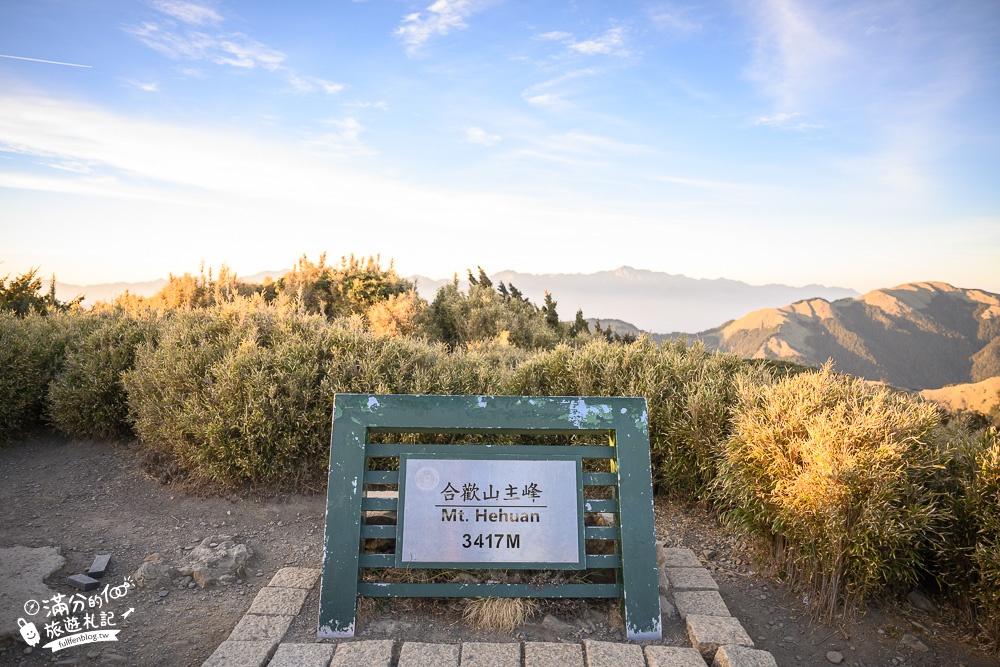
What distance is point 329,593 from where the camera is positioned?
10.9ft

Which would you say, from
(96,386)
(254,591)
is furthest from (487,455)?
(96,386)

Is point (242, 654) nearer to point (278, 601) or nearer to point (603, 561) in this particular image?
point (278, 601)

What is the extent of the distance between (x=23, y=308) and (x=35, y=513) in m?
9.64

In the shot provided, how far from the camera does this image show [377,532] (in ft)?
11.3

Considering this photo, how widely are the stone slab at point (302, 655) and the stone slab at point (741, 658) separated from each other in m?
1.93

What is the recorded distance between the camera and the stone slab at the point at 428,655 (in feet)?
9.78

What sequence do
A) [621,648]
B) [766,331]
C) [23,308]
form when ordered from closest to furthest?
[621,648], [23,308], [766,331]

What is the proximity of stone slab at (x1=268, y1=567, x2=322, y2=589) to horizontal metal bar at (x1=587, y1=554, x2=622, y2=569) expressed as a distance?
5.59 ft

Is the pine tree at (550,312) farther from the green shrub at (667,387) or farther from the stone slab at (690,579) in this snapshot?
the stone slab at (690,579)

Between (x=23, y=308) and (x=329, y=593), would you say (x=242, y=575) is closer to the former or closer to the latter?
(x=329, y=593)

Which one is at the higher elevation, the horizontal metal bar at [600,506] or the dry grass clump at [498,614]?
the horizontal metal bar at [600,506]

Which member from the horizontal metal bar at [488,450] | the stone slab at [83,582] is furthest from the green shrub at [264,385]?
the horizontal metal bar at [488,450]

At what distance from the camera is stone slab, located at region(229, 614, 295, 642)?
324 centimetres

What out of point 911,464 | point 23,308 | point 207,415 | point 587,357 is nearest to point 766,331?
point 587,357
